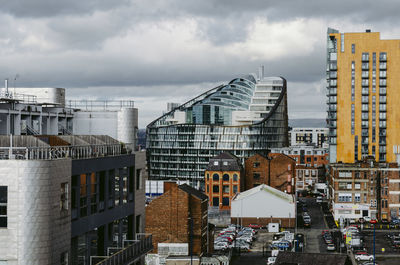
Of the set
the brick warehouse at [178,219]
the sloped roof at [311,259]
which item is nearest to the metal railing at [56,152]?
the sloped roof at [311,259]

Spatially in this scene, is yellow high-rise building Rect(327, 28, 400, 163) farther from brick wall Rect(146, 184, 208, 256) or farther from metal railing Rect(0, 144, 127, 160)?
metal railing Rect(0, 144, 127, 160)

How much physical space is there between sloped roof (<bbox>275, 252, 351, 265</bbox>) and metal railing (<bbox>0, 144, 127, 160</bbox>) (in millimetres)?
37262

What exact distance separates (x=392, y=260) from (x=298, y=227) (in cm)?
3309

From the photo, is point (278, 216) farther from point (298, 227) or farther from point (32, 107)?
point (32, 107)

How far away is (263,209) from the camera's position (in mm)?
127688

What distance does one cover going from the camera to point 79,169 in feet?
115

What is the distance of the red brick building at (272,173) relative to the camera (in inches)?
5960

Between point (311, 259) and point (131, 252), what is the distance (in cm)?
3781

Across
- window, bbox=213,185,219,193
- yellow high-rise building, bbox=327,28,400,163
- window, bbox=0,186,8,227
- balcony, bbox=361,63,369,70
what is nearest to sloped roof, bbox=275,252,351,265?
window, bbox=0,186,8,227

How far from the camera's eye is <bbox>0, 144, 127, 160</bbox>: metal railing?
106ft

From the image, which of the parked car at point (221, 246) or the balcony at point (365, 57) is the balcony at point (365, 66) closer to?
the balcony at point (365, 57)

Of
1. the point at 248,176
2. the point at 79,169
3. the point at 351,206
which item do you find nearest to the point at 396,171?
the point at 351,206

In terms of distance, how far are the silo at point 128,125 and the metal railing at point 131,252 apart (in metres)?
10.2

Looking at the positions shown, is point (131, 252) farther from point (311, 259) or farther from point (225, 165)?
point (225, 165)
